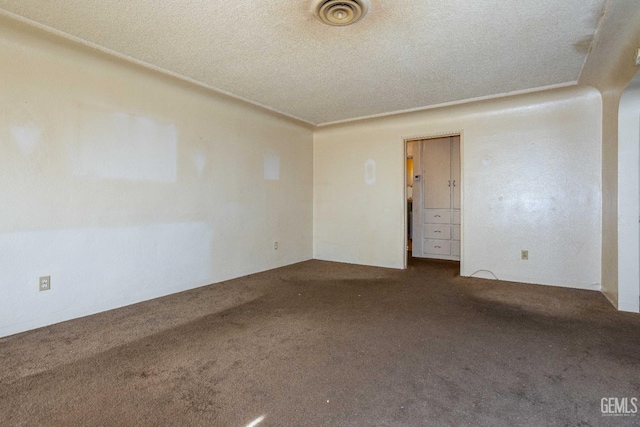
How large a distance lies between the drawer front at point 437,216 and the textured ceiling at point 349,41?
250cm

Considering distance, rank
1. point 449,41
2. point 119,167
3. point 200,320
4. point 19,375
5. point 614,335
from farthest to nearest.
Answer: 1. point 119,167
2. point 200,320
3. point 449,41
4. point 614,335
5. point 19,375

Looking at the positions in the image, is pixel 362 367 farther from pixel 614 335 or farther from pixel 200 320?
pixel 614 335

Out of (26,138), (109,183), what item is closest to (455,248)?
(109,183)

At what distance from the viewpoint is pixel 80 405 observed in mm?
1535

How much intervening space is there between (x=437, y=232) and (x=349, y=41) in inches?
165

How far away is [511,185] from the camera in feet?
13.2

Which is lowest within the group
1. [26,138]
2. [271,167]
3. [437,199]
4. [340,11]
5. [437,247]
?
[437,247]

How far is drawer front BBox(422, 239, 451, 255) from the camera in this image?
5695 millimetres

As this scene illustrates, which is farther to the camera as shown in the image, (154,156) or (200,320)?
(154,156)

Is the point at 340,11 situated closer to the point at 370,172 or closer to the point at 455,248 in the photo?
the point at 370,172

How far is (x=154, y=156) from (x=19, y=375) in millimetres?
2120

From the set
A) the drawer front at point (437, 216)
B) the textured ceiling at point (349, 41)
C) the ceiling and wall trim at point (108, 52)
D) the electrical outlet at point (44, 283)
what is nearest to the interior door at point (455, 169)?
the drawer front at point (437, 216)

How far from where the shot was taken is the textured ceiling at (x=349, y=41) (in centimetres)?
208

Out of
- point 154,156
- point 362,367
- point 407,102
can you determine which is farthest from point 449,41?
point 154,156
